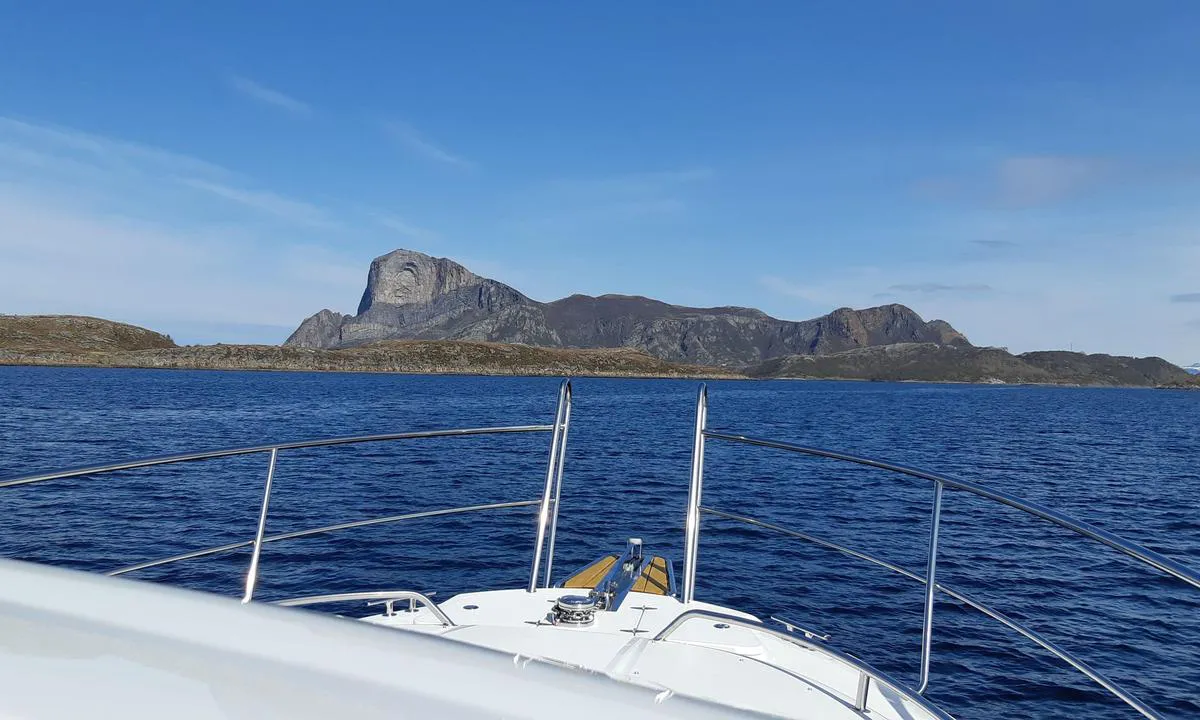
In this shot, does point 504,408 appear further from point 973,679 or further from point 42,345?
point 42,345

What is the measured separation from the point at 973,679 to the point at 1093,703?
132cm

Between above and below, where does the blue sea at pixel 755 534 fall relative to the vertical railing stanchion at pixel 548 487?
below

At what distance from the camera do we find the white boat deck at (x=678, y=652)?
290cm

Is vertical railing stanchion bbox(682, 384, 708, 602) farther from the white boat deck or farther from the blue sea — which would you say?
the blue sea

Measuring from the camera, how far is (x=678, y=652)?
3.28 metres

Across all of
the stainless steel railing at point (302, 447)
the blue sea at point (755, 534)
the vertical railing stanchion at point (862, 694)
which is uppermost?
the stainless steel railing at point (302, 447)

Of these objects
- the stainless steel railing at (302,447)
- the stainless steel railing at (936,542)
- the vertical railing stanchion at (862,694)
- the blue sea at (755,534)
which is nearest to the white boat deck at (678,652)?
the vertical railing stanchion at (862,694)

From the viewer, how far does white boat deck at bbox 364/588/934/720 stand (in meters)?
2.90

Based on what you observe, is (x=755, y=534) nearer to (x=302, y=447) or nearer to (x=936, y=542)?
(x=936, y=542)

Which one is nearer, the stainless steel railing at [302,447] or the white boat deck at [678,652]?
the white boat deck at [678,652]

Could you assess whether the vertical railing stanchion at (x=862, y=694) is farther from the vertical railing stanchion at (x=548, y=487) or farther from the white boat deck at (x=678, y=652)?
the vertical railing stanchion at (x=548, y=487)

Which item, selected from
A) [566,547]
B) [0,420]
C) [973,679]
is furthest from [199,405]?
[973,679]

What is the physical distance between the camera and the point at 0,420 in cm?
3809

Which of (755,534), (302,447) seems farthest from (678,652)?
(755,534)
